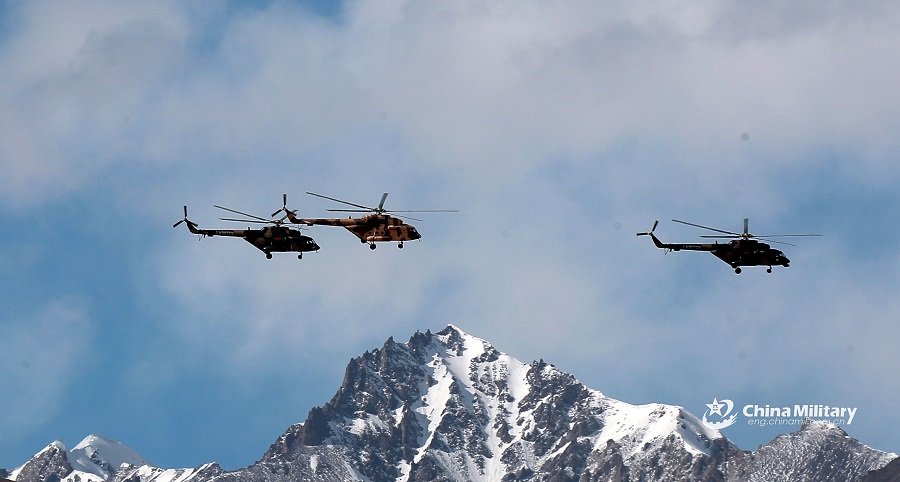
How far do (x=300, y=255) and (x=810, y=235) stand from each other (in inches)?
2203

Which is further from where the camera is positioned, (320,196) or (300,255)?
(300,255)

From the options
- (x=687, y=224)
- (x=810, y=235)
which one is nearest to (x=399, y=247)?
(x=687, y=224)

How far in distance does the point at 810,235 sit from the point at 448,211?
130 feet

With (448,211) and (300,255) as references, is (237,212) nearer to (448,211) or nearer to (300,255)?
(300,255)

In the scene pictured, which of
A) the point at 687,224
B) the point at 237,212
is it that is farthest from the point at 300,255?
the point at 687,224

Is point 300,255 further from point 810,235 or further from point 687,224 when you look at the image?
point 810,235

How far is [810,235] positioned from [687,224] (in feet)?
44.0

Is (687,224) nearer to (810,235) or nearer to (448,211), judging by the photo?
(810,235)

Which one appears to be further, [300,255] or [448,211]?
[300,255]

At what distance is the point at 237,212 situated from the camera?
197 metres

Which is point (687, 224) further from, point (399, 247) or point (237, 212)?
point (237, 212)

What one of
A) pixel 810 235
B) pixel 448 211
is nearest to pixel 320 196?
pixel 448 211

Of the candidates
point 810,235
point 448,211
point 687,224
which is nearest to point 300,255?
point 448,211

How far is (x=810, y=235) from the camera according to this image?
19262cm
